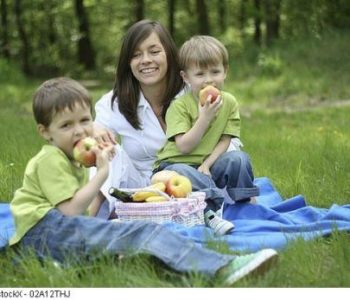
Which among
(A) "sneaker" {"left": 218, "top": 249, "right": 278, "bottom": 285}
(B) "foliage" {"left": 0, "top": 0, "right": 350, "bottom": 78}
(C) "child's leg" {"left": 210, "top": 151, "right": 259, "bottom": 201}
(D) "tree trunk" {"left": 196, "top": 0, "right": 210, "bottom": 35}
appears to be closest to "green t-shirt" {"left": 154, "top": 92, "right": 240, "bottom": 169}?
(C) "child's leg" {"left": 210, "top": 151, "right": 259, "bottom": 201}

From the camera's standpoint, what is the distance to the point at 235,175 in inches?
169

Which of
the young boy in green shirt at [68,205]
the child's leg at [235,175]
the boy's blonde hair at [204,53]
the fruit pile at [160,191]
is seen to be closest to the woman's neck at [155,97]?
the boy's blonde hair at [204,53]

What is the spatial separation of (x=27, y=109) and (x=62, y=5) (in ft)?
45.4

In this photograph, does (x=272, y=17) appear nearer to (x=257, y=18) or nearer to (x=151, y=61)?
(x=257, y=18)

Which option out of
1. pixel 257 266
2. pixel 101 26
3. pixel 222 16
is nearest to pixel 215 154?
pixel 257 266

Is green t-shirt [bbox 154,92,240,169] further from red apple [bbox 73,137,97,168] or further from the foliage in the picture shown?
the foliage

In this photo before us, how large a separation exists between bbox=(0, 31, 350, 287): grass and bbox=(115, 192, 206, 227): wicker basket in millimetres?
560

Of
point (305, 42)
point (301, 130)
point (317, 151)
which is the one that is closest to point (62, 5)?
point (305, 42)

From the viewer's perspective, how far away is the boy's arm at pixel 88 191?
10.0 ft

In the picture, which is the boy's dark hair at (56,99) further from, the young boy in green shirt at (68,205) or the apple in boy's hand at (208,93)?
the apple in boy's hand at (208,93)

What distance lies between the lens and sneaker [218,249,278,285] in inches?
109

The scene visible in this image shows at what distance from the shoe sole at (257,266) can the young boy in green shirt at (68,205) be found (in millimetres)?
170

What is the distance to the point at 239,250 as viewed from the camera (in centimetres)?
329

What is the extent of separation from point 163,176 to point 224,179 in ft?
1.48
